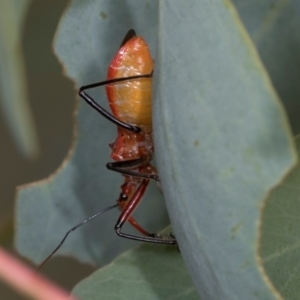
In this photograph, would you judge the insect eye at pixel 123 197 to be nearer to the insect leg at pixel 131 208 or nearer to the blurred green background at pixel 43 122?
the insect leg at pixel 131 208

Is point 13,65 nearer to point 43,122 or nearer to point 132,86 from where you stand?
point 132,86

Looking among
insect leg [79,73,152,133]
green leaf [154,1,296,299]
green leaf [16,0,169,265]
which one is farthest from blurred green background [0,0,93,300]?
green leaf [154,1,296,299]

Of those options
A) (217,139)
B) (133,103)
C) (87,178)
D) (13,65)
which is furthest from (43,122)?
(217,139)

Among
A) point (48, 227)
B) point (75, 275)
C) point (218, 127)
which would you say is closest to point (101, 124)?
point (48, 227)

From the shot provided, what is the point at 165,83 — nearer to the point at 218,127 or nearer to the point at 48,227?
the point at 218,127

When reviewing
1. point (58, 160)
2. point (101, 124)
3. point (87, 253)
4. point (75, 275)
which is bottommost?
point (75, 275)

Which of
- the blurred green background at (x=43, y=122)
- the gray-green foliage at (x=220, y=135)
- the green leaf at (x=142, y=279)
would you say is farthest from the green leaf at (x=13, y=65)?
the blurred green background at (x=43, y=122)
